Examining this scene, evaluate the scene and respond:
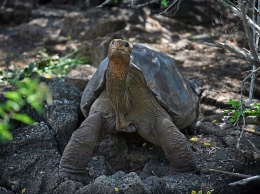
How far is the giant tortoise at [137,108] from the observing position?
3.94 meters

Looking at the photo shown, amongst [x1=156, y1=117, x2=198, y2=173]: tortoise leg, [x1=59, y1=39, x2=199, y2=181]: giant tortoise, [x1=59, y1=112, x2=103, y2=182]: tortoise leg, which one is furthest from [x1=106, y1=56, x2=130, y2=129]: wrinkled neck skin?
[x1=156, y1=117, x2=198, y2=173]: tortoise leg

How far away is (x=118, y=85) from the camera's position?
3793 millimetres

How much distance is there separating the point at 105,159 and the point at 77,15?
4.59 metres

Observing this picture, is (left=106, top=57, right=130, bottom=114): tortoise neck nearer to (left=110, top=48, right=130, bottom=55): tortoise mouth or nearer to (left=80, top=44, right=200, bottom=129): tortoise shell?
(left=110, top=48, right=130, bottom=55): tortoise mouth

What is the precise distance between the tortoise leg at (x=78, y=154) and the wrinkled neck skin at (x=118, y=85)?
0.75 ft

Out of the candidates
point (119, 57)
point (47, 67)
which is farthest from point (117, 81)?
point (47, 67)

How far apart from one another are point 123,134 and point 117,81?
0.92 meters

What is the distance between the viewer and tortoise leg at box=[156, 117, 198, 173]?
13.1 ft

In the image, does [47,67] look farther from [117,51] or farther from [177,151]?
[117,51]

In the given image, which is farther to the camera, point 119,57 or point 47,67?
point 47,67

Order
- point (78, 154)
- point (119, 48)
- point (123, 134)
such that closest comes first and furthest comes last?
1. point (119, 48)
2. point (78, 154)
3. point (123, 134)

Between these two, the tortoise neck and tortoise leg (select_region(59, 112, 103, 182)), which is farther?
tortoise leg (select_region(59, 112, 103, 182))

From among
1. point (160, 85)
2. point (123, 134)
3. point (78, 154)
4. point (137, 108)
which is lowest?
point (123, 134)

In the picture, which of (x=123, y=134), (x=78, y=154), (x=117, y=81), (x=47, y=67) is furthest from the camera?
(x=47, y=67)
